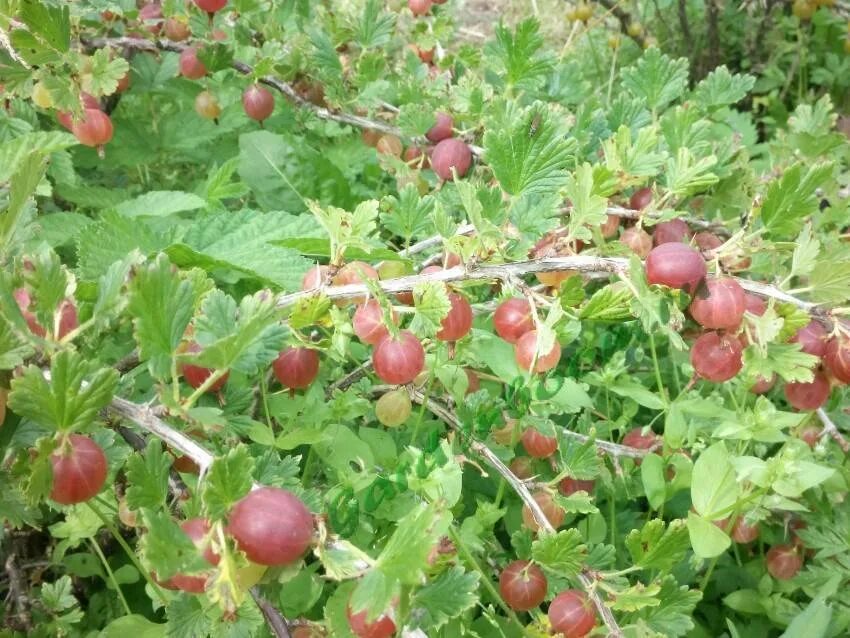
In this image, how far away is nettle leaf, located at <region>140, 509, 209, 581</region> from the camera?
0.56m

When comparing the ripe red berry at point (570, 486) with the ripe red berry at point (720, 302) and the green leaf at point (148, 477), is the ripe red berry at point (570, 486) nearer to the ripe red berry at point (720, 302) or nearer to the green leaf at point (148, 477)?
the ripe red berry at point (720, 302)

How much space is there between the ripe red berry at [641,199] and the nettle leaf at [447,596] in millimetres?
878

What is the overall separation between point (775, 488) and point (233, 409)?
75 cm

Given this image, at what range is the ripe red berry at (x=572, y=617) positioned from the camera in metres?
0.95

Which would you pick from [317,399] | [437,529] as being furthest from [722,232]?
[437,529]

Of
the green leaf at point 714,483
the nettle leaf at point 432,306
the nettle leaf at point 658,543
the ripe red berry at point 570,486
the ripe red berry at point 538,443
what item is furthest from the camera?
the ripe red berry at point 570,486

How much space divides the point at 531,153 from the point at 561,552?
48cm

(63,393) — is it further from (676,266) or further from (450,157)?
(450,157)

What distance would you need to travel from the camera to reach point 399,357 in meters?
0.90

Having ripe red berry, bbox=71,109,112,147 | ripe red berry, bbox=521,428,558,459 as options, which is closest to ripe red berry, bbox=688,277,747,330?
ripe red berry, bbox=521,428,558,459

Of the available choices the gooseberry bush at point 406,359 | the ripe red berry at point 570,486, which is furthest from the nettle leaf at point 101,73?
the ripe red berry at point 570,486

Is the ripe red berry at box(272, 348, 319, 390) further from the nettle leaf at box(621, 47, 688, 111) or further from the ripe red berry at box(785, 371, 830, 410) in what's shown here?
the nettle leaf at box(621, 47, 688, 111)

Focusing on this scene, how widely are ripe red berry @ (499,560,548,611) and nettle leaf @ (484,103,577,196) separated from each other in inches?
20.0

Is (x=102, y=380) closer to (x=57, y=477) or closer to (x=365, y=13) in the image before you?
(x=57, y=477)
